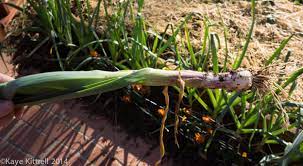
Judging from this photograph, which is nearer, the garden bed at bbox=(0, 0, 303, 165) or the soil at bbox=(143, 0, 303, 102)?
the garden bed at bbox=(0, 0, 303, 165)

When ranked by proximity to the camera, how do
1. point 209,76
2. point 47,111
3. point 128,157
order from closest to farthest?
point 209,76
point 128,157
point 47,111

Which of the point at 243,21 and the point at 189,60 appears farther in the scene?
the point at 243,21

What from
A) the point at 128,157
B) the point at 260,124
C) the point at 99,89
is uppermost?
the point at 99,89

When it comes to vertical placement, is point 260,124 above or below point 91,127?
above

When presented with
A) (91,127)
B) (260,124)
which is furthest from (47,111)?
(260,124)

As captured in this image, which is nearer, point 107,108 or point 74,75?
point 74,75

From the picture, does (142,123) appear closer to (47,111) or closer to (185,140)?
(185,140)

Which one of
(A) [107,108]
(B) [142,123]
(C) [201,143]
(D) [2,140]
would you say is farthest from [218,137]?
(D) [2,140]

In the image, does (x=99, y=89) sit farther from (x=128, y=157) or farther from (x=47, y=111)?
(x=47, y=111)

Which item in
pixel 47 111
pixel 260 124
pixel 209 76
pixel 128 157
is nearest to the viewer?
pixel 209 76

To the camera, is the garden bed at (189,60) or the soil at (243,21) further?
the soil at (243,21)
